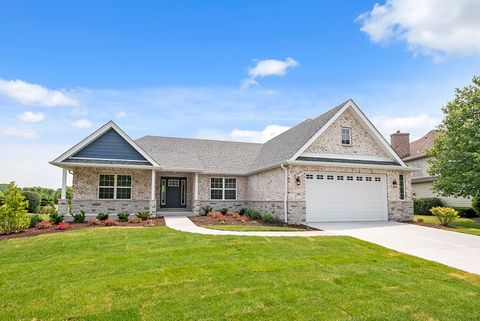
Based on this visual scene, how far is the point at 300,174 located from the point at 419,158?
1952 centimetres

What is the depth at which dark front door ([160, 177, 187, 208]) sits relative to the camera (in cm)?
2075

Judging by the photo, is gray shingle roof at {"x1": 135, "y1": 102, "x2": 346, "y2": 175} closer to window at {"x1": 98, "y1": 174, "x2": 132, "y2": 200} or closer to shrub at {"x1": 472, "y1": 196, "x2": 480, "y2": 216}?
window at {"x1": 98, "y1": 174, "x2": 132, "y2": 200}

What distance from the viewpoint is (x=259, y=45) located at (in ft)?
50.6

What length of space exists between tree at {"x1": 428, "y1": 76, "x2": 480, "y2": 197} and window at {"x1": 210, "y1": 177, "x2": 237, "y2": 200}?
13.4 m

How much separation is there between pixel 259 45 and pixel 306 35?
7.59 feet

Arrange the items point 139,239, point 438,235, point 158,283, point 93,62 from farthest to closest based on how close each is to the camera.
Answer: point 93,62
point 438,235
point 139,239
point 158,283

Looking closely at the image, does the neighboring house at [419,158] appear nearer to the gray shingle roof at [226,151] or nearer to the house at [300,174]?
the house at [300,174]

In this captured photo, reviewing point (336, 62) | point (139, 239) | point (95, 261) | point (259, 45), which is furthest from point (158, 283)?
point (336, 62)

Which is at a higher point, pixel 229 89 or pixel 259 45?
pixel 259 45

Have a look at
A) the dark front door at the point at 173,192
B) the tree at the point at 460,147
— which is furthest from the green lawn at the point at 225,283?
the tree at the point at 460,147

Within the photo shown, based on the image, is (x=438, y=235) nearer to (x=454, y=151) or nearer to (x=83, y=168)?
(x=454, y=151)

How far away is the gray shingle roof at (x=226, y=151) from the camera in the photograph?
17.7 meters


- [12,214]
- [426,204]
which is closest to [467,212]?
[426,204]

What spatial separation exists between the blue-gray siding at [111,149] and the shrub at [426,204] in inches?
877
